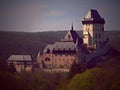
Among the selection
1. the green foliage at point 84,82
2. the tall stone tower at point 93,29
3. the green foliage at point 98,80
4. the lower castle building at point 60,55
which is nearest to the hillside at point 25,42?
the tall stone tower at point 93,29

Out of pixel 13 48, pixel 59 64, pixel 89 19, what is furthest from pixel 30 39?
pixel 59 64

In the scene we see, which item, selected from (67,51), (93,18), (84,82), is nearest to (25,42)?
(93,18)

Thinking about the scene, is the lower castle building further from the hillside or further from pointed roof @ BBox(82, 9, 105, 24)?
pointed roof @ BBox(82, 9, 105, 24)

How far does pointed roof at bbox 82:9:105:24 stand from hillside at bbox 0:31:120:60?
3.33 ft

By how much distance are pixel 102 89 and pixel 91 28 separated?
16.8 m

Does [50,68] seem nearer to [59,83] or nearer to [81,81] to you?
[59,83]

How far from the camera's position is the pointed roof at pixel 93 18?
3350 centimetres

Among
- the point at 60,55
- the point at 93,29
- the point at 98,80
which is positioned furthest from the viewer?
the point at 93,29

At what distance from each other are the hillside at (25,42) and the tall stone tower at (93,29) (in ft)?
2.36

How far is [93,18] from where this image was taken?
113ft

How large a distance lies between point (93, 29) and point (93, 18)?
0.82 meters

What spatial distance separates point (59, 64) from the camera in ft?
102

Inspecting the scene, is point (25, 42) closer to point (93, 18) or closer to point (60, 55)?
point (93, 18)

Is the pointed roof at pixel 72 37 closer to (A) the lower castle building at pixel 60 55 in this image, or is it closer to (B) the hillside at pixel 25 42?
(A) the lower castle building at pixel 60 55
